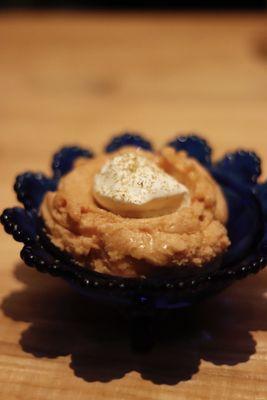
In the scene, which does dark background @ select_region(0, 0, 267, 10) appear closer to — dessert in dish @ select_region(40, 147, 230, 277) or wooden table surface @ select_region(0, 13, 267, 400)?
wooden table surface @ select_region(0, 13, 267, 400)

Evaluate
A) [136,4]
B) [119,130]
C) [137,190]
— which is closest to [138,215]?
[137,190]

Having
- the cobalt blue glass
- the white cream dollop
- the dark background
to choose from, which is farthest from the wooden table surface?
the dark background

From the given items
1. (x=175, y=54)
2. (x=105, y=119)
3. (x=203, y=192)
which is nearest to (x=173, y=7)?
(x=175, y=54)

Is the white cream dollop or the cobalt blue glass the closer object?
the cobalt blue glass

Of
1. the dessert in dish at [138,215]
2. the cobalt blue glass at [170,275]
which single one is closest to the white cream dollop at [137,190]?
the dessert in dish at [138,215]

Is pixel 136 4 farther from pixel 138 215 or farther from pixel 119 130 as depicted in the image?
pixel 138 215
